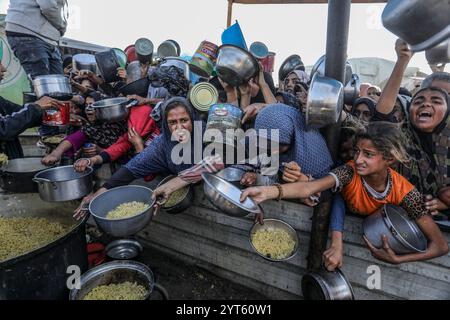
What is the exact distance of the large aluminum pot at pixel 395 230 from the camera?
1.82 meters

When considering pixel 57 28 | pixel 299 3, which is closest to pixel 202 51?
pixel 57 28

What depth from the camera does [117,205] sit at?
263cm

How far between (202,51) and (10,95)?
6923 mm

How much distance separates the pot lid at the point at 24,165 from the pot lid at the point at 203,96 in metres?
1.90

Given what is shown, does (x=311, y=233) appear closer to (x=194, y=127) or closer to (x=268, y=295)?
(x=268, y=295)

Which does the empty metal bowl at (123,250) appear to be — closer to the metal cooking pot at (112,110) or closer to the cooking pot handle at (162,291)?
the cooking pot handle at (162,291)

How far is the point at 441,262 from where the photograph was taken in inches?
75.4

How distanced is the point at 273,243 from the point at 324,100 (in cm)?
112

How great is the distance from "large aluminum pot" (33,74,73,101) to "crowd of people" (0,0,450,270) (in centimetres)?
26

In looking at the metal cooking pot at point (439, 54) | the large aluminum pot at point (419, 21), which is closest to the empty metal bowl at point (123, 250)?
the large aluminum pot at point (419, 21)

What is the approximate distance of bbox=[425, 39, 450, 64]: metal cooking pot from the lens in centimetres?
336

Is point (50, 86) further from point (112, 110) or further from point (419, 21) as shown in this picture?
point (419, 21)

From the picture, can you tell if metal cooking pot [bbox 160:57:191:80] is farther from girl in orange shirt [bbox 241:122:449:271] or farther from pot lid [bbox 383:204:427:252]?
pot lid [bbox 383:204:427:252]

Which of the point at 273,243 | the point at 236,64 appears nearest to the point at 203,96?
the point at 236,64
